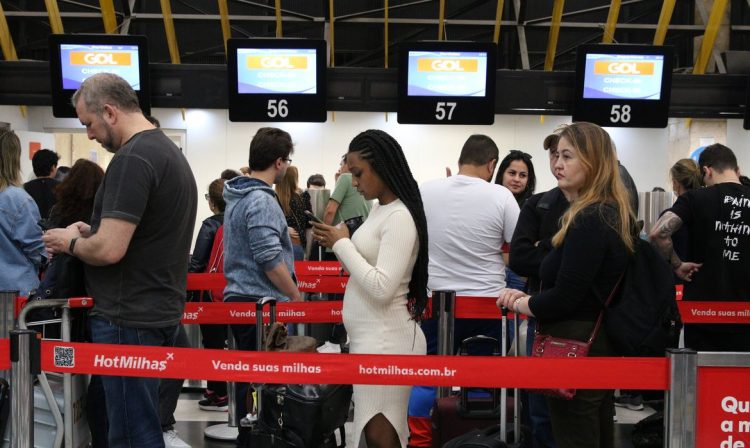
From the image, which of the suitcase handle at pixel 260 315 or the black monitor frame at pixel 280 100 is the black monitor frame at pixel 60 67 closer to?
the black monitor frame at pixel 280 100

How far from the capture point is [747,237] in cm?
493

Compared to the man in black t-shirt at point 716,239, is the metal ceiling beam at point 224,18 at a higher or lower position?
higher

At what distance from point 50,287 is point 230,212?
3.16 feet

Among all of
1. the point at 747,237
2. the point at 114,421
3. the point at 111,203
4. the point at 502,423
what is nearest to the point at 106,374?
the point at 114,421

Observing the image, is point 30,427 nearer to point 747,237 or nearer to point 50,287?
point 50,287

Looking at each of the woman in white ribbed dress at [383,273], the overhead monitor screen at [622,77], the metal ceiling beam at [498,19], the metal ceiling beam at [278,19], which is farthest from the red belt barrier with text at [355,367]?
the metal ceiling beam at [498,19]

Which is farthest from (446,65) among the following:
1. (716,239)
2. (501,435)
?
(501,435)

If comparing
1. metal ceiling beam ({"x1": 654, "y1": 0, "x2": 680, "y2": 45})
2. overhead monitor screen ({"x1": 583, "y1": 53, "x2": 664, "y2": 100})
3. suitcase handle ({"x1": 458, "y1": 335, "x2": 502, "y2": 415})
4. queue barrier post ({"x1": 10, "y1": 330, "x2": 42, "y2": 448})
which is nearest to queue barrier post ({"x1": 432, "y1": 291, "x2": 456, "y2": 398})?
suitcase handle ({"x1": 458, "y1": 335, "x2": 502, "y2": 415})

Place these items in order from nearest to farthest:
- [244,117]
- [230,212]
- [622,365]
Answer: [622,365]
[230,212]
[244,117]

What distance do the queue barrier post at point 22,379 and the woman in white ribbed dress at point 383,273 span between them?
43.0 inches

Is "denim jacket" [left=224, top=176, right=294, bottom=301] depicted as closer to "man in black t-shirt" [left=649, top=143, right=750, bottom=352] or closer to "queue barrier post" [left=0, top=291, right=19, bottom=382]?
"queue barrier post" [left=0, top=291, right=19, bottom=382]

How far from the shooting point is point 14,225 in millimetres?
5113

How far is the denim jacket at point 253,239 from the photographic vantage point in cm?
425

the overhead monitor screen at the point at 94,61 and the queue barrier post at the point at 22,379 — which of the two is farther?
the overhead monitor screen at the point at 94,61
